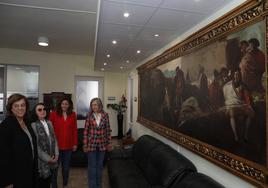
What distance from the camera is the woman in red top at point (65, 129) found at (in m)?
3.10

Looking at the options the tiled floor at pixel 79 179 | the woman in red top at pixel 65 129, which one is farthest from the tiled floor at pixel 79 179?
Answer: the woman in red top at pixel 65 129

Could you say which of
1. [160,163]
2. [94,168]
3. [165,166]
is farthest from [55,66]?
[165,166]

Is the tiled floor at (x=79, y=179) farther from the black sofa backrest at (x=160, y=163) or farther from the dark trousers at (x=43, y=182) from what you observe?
the dark trousers at (x=43, y=182)

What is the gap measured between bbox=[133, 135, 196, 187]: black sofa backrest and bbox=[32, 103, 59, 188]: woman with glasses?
1298 millimetres

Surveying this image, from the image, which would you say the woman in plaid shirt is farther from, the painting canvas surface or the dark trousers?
the painting canvas surface

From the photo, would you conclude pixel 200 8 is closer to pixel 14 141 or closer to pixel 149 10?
pixel 149 10

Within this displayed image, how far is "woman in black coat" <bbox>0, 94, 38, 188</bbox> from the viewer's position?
1825 mm

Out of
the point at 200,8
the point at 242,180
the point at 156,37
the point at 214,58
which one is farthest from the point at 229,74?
the point at 156,37

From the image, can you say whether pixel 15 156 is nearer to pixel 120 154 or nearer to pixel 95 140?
pixel 95 140

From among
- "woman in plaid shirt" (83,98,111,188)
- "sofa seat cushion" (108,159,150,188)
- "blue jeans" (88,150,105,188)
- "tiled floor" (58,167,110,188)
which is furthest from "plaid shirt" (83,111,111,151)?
"tiled floor" (58,167,110,188)

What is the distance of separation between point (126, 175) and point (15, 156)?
61.5 inches

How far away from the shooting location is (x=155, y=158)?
2.82 m

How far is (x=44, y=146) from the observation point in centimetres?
253

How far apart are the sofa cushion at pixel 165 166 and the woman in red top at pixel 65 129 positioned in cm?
125
